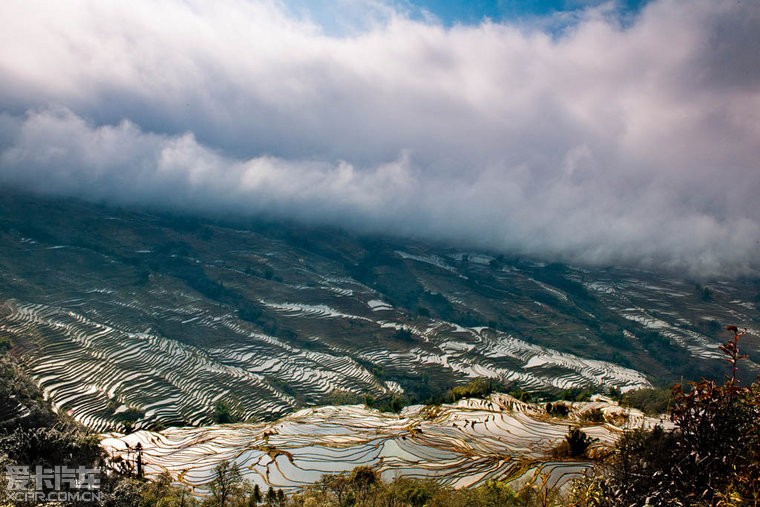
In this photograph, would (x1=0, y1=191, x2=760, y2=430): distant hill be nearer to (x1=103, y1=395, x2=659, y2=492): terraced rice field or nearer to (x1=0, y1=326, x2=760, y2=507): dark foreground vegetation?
(x1=103, y1=395, x2=659, y2=492): terraced rice field

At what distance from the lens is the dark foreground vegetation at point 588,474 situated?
9.49m

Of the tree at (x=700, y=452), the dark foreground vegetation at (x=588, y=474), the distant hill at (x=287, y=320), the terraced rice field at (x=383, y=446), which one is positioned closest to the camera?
the tree at (x=700, y=452)

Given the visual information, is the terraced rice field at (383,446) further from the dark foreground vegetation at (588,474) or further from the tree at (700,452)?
the tree at (700,452)

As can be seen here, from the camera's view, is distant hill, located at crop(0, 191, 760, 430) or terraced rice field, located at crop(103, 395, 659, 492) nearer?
terraced rice field, located at crop(103, 395, 659, 492)

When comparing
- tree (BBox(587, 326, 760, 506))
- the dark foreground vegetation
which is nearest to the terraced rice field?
the dark foreground vegetation

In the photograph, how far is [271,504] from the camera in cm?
2052

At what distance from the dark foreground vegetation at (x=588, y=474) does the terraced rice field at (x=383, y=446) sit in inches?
89.1

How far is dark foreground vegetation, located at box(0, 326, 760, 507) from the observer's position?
31.1ft

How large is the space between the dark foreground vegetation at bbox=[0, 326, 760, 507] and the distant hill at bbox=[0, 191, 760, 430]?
22964mm

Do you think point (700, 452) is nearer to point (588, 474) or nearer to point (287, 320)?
point (588, 474)

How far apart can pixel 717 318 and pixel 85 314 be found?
523 ft

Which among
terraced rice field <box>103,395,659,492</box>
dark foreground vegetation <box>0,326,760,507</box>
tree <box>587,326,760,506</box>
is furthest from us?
terraced rice field <box>103,395,659,492</box>

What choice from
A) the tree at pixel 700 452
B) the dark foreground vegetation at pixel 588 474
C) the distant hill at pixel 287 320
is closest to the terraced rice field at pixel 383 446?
the dark foreground vegetation at pixel 588 474

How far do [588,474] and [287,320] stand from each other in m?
78.5
